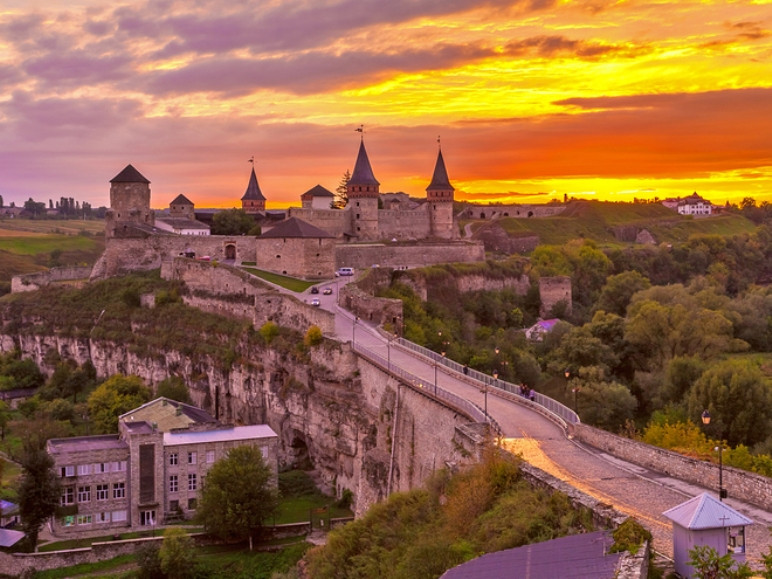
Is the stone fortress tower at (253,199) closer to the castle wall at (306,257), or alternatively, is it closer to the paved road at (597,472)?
the castle wall at (306,257)

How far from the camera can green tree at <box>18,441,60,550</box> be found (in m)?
39.2

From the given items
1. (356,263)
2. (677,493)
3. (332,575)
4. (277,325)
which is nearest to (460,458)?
(332,575)

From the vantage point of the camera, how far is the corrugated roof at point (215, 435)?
1714 inches

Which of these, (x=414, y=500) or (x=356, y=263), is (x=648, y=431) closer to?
(x=414, y=500)

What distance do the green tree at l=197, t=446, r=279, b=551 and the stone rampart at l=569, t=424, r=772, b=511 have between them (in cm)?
1696

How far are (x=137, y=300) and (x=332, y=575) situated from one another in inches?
1708

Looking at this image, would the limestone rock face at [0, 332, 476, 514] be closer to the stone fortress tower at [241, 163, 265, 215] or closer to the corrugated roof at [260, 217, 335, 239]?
the corrugated roof at [260, 217, 335, 239]

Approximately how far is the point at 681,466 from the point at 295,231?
40310 millimetres

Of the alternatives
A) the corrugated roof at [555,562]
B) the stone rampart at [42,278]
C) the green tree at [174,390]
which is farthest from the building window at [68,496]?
the stone rampart at [42,278]

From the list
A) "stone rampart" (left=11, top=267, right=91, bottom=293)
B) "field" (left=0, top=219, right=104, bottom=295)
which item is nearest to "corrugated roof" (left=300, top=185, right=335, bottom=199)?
"stone rampart" (left=11, top=267, right=91, bottom=293)

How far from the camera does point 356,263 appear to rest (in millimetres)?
63594

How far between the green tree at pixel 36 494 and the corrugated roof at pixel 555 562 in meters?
28.2

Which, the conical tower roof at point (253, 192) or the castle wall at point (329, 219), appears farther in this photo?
the conical tower roof at point (253, 192)

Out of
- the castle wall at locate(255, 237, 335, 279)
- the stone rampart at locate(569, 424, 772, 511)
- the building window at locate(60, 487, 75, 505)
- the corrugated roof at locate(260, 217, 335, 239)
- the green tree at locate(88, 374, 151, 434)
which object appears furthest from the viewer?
the corrugated roof at locate(260, 217, 335, 239)
